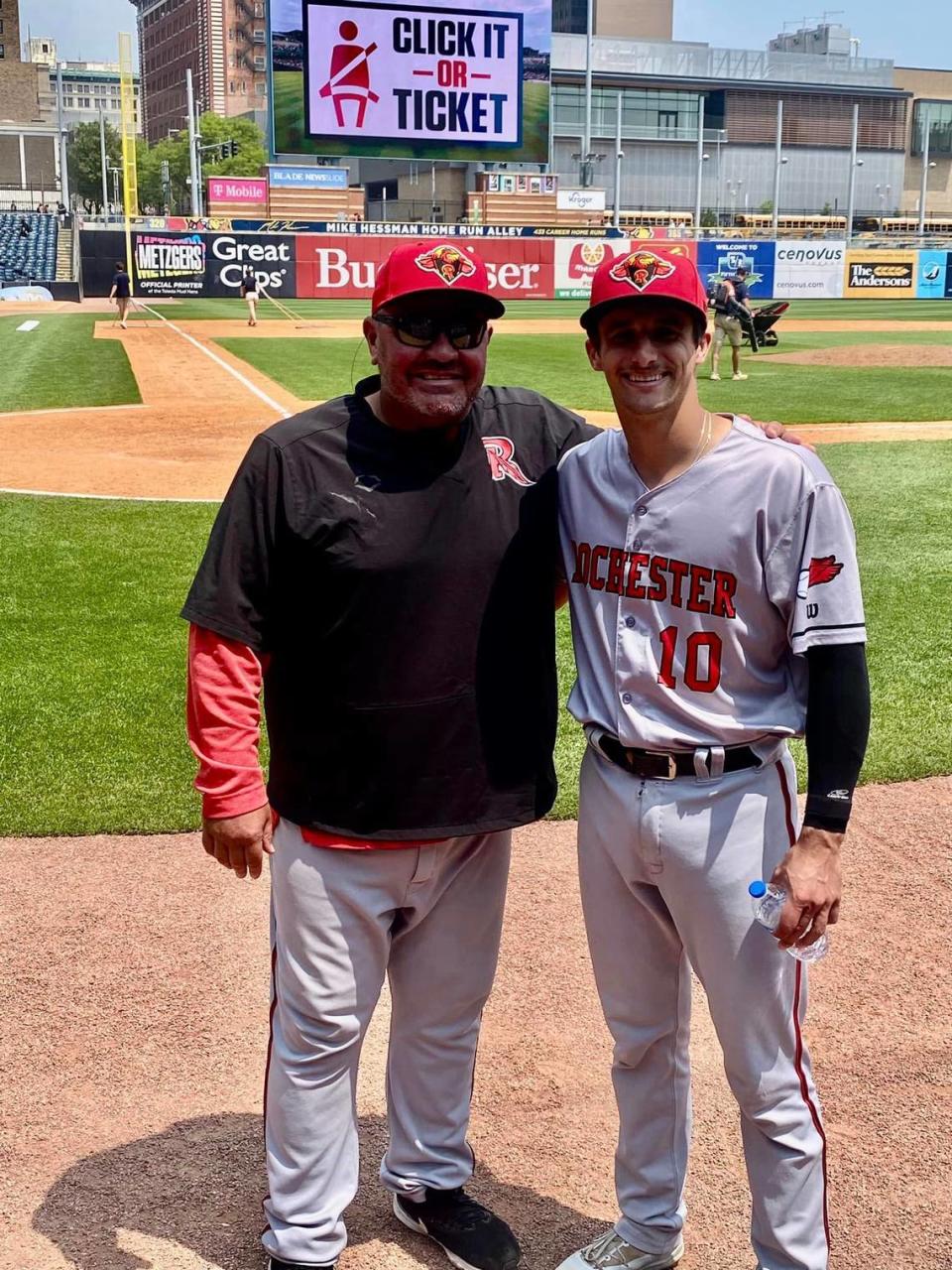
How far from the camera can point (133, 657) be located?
7.16m

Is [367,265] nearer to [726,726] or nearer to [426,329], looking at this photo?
[426,329]

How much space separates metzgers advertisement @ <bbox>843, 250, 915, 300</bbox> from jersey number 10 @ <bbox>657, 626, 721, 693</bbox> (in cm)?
5162

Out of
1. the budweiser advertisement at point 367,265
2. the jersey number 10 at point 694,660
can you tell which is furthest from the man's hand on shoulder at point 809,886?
the budweiser advertisement at point 367,265

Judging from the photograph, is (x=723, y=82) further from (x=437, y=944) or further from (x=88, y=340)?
(x=437, y=944)

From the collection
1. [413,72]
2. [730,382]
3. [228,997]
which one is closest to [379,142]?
[413,72]

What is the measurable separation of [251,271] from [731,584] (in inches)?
1728

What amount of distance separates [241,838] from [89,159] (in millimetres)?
125324

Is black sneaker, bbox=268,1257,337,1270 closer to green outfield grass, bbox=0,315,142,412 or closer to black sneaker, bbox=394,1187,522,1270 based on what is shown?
black sneaker, bbox=394,1187,522,1270

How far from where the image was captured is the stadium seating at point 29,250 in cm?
4903

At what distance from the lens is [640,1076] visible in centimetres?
276

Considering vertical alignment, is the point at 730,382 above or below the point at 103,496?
above

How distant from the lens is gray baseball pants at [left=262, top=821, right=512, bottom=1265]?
2703 millimetres

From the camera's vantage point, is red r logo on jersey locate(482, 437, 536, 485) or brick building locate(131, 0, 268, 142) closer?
red r logo on jersey locate(482, 437, 536, 485)

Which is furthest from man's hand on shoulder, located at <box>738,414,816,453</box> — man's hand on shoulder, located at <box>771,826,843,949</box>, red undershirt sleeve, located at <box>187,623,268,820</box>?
red undershirt sleeve, located at <box>187,623,268,820</box>
